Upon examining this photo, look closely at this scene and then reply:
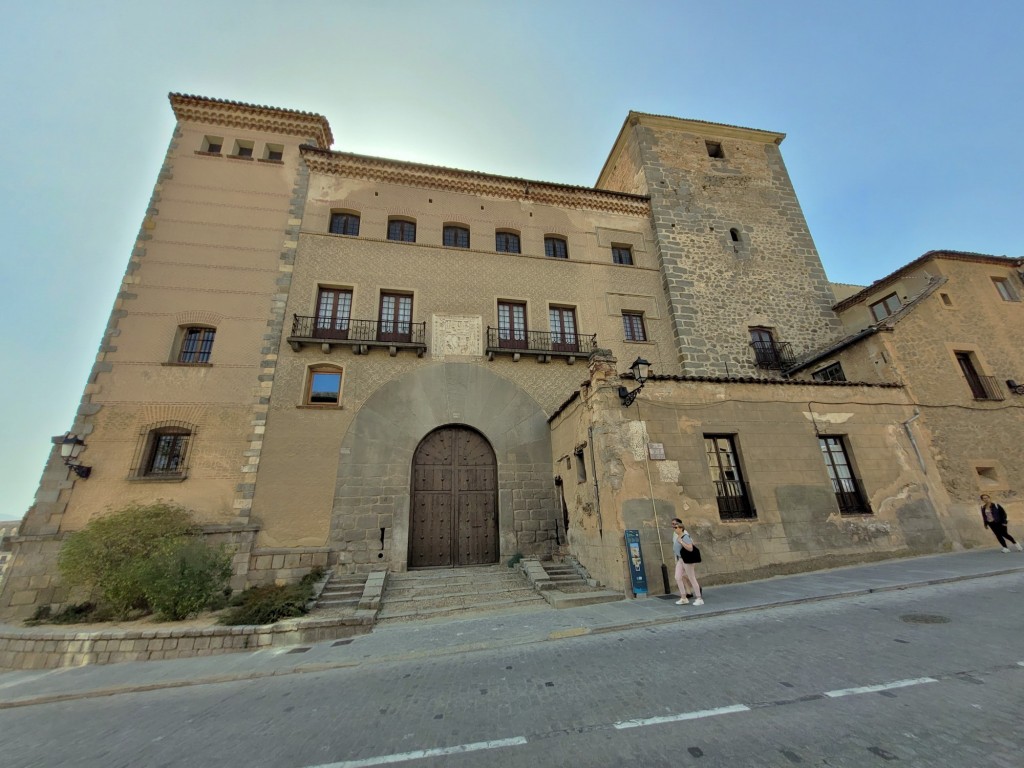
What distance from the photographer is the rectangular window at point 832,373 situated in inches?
506

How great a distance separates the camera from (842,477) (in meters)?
10.1

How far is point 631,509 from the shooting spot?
331 inches

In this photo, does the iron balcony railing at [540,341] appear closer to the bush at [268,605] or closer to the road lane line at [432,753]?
the bush at [268,605]

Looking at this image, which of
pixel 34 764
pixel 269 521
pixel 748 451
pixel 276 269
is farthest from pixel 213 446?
pixel 748 451

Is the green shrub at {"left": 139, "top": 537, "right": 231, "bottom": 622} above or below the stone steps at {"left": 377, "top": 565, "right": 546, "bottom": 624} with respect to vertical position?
above

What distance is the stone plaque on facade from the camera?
1303 centimetres

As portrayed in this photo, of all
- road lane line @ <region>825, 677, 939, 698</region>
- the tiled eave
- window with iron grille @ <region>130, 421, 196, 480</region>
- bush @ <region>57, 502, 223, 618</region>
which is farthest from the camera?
the tiled eave

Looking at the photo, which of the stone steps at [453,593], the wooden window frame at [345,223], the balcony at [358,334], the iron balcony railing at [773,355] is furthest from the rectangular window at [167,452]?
A: the iron balcony railing at [773,355]

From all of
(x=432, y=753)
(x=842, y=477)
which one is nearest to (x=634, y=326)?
(x=842, y=477)

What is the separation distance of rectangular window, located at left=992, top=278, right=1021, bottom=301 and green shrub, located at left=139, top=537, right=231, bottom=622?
24.9 metres

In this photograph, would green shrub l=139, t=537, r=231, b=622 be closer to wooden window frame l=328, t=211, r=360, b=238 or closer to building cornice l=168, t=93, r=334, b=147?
wooden window frame l=328, t=211, r=360, b=238

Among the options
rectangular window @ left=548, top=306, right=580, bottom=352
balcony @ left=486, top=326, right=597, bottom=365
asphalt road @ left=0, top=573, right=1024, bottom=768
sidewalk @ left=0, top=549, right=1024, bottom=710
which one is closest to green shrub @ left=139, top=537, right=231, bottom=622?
sidewalk @ left=0, top=549, right=1024, bottom=710

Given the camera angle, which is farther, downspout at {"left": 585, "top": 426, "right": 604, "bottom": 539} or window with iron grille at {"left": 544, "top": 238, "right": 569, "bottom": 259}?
window with iron grille at {"left": 544, "top": 238, "right": 569, "bottom": 259}

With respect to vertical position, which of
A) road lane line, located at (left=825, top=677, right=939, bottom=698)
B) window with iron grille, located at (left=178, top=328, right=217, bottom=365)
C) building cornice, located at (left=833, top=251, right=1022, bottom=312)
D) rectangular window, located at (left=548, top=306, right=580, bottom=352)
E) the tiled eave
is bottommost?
road lane line, located at (left=825, top=677, right=939, bottom=698)
